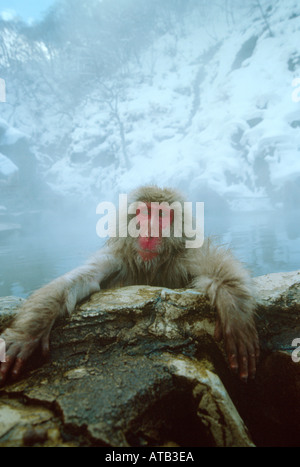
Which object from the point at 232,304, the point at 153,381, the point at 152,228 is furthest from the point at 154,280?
the point at 153,381

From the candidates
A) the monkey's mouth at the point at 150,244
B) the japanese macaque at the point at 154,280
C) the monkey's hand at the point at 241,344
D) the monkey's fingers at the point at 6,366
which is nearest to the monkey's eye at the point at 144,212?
the japanese macaque at the point at 154,280

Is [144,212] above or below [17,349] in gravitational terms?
above

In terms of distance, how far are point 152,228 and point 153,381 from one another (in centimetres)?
89

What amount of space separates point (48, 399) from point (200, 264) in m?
0.97

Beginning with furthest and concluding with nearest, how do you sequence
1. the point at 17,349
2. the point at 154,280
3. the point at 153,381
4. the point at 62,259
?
1. the point at 62,259
2. the point at 154,280
3. the point at 17,349
4. the point at 153,381

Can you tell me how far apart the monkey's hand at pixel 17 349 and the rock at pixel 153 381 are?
0.12 feet

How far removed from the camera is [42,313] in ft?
3.55

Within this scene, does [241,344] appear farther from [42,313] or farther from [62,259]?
[62,259]

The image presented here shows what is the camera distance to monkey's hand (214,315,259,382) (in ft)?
3.25

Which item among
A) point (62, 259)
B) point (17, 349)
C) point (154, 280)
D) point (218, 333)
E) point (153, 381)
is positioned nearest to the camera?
point (153, 381)

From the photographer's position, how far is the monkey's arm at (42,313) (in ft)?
3.09

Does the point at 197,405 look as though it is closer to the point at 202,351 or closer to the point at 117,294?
the point at 202,351

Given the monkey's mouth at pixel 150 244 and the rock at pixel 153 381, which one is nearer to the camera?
the rock at pixel 153 381

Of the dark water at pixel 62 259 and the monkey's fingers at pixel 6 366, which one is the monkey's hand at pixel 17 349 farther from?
the dark water at pixel 62 259
